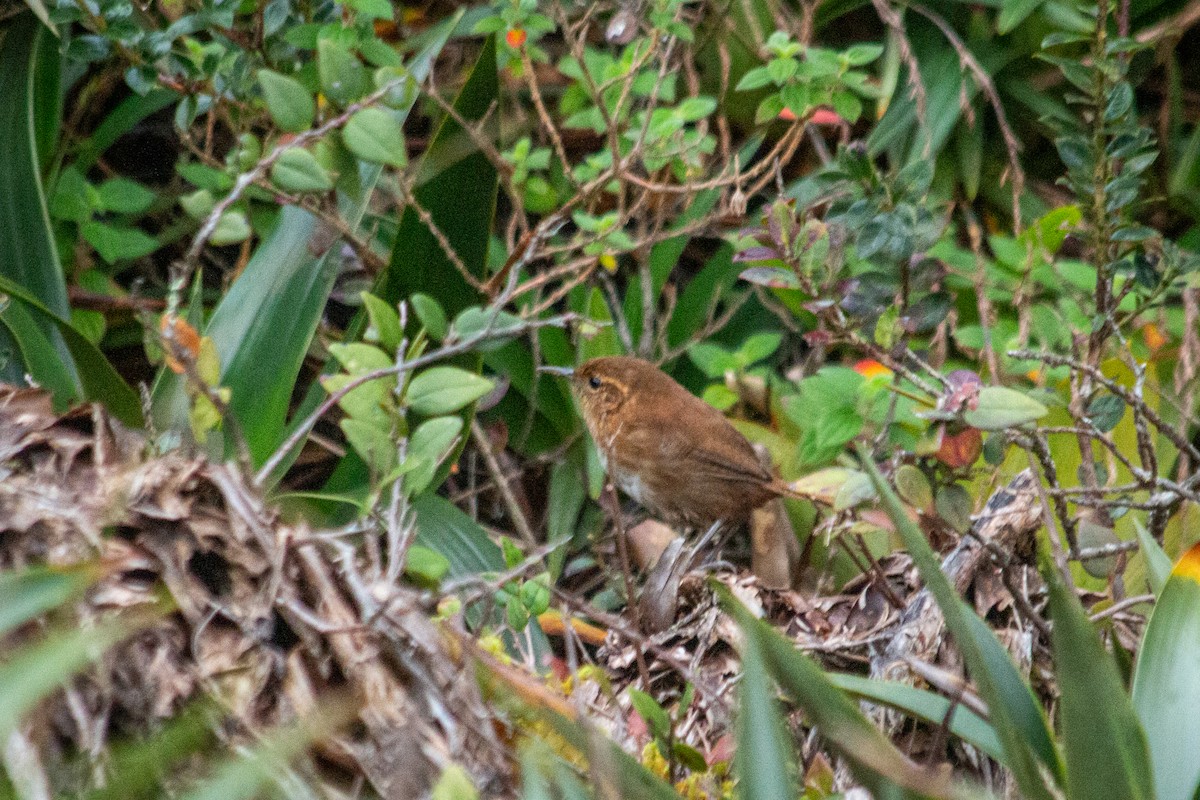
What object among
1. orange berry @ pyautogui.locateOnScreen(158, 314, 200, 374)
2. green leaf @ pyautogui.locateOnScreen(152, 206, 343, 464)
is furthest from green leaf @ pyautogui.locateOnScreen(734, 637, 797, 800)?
green leaf @ pyautogui.locateOnScreen(152, 206, 343, 464)

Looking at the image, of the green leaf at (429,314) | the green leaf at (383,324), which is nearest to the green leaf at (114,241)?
the green leaf at (429,314)

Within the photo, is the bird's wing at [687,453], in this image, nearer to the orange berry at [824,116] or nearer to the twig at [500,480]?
the twig at [500,480]

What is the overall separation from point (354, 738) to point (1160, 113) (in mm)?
4263

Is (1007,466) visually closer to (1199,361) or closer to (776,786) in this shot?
(1199,361)

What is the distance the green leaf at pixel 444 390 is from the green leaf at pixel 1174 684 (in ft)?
3.64

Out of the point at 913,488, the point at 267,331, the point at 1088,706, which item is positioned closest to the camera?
the point at 1088,706

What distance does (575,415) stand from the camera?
4328 mm

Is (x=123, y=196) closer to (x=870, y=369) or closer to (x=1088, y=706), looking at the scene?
(x=870, y=369)

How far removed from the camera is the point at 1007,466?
11.2 feet

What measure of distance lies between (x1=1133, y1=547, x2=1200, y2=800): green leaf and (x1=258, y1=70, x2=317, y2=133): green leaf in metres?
1.89

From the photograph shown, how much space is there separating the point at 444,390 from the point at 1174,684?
124 cm

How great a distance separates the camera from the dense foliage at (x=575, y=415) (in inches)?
65.7

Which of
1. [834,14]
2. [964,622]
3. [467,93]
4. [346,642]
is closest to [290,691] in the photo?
[346,642]

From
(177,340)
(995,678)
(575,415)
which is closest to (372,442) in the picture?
(177,340)
